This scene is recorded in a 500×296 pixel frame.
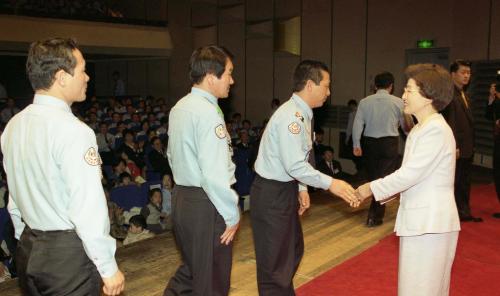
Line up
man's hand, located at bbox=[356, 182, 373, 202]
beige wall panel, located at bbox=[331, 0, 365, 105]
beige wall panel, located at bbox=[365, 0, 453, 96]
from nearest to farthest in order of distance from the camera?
1. man's hand, located at bbox=[356, 182, 373, 202]
2. beige wall panel, located at bbox=[365, 0, 453, 96]
3. beige wall panel, located at bbox=[331, 0, 365, 105]

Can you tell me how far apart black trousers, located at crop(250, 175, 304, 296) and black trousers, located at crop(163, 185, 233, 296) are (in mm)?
362

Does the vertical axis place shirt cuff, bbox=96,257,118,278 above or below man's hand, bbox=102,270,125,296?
above

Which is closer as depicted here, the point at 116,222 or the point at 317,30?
the point at 116,222

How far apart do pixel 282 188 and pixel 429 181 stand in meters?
0.86

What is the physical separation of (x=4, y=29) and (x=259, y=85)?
6398 millimetres

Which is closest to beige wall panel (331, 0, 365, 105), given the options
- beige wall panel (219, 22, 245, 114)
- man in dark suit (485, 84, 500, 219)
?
beige wall panel (219, 22, 245, 114)

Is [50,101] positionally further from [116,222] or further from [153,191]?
A: [153,191]

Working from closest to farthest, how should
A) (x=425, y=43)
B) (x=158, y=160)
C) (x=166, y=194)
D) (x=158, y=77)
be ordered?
(x=166, y=194)
(x=158, y=160)
(x=425, y=43)
(x=158, y=77)

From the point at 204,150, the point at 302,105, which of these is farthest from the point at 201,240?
the point at 302,105

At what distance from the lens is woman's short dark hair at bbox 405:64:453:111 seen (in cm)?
214

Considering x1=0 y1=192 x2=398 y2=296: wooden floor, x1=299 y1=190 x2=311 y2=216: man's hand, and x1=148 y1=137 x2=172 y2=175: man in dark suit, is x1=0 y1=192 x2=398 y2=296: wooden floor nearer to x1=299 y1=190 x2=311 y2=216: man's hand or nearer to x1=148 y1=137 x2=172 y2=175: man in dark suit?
x1=299 y1=190 x2=311 y2=216: man's hand

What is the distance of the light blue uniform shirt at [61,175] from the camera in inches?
64.9

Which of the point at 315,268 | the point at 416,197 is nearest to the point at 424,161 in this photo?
the point at 416,197

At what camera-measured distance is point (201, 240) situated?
236 centimetres
